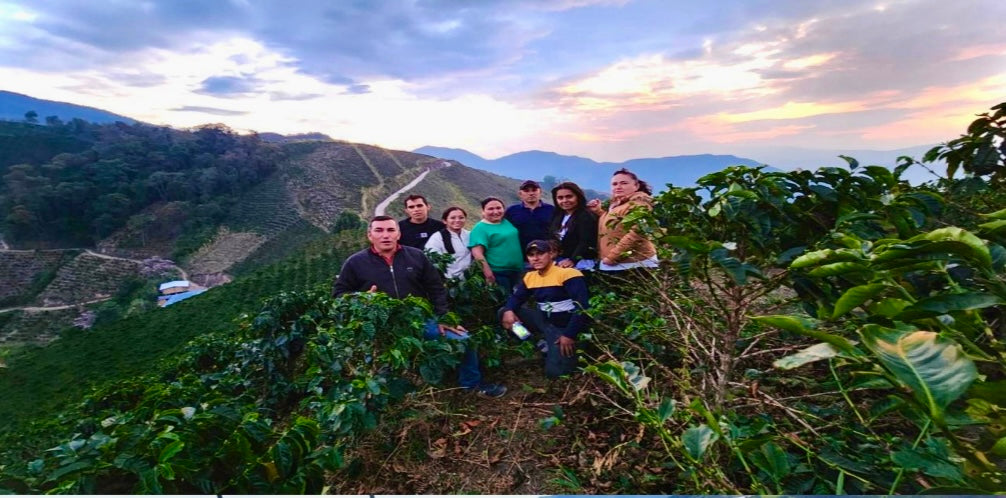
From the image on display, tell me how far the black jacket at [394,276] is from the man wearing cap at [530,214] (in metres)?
1.13

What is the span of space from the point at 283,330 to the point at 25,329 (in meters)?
45.5

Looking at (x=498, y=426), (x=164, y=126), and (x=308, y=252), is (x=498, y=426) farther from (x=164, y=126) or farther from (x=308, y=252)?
(x=164, y=126)

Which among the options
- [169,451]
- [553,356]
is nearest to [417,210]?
[553,356]

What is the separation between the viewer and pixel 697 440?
0.93 m

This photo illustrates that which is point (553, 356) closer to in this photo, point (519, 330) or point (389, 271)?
point (519, 330)

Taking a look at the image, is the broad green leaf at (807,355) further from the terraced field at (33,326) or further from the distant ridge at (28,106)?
the distant ridge at (28,106)

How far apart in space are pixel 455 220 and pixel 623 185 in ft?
5.41

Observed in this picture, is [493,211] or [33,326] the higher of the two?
[493,211]

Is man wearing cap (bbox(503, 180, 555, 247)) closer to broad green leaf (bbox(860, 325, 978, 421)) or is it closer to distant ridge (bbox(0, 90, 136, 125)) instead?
broad green leaf (bbox(860, 325, 978, 421))

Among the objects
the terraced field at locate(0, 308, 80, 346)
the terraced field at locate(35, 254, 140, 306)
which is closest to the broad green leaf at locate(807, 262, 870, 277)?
the terraced field at locate(0, 308, 80, 346)

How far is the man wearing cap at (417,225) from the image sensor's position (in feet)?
14.4

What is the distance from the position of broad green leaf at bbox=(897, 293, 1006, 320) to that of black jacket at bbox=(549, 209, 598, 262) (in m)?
2.85

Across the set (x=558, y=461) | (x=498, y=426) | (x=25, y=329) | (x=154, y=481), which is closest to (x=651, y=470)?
(x=558, y=461)

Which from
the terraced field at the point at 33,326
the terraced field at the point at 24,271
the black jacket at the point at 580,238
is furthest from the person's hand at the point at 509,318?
the terraced field at the point at 24,271
